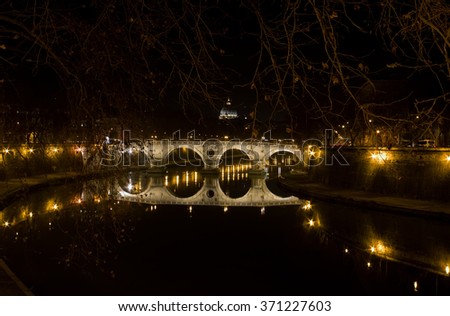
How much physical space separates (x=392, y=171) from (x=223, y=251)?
10.2 meters

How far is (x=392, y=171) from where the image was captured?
20250 millimetres

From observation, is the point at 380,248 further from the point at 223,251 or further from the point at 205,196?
the point at 205,196

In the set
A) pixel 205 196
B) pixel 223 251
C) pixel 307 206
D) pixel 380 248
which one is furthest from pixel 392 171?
pixel 223 251

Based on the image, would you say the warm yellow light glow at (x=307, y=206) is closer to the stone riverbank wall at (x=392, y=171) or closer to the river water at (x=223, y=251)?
the river water at (x=223, y=251)

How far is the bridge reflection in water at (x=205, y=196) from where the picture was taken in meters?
22.4

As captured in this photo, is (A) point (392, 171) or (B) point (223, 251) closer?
(B) point (223, 251)

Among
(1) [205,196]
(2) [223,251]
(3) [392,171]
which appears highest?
(3) [392,171]

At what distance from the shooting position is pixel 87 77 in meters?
4.62

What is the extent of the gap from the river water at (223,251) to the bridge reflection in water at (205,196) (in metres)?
3.07

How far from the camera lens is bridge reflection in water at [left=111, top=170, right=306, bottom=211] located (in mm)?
22438

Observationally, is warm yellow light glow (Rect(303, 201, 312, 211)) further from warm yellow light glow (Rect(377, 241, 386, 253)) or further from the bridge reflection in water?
warm yellow light glow (Rect(377, 241, 386, 253))

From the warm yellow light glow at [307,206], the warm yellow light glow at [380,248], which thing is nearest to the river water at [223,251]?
the warm yellow light glow at [380,248]

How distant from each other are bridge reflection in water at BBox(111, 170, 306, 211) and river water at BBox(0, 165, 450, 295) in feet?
10.1
